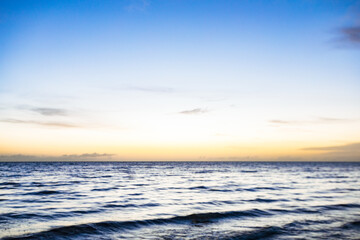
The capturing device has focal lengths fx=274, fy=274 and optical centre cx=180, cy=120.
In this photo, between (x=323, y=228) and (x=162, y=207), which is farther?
(x=162, y=207)

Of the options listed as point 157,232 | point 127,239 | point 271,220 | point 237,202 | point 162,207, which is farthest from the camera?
point 237,202

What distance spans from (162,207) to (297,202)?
1018cm

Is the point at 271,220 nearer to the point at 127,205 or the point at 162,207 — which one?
the point at 162,207

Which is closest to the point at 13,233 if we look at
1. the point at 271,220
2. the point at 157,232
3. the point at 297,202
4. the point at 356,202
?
the point at 157,232

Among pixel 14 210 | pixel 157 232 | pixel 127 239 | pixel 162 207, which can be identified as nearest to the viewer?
pixel 127 239

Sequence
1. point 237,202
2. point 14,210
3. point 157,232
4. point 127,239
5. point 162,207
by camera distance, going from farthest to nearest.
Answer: point 237,202
point 162,207
point 14,210
point 157,232
point 127,239

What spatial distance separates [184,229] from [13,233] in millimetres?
7201

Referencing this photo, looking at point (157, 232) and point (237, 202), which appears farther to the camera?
point (237, 202)

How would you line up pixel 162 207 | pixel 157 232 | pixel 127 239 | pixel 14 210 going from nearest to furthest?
pixel 127 239 → pixel 157 232 → pixel 14 210 → pixel 162 207

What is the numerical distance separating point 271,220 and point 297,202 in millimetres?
7276

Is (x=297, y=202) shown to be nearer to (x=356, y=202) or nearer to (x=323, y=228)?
(x=356, y=202)

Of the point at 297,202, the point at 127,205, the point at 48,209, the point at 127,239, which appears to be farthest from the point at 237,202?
the point at 48,209

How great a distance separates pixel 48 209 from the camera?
16891mm

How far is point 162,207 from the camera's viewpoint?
17938 millimetres
